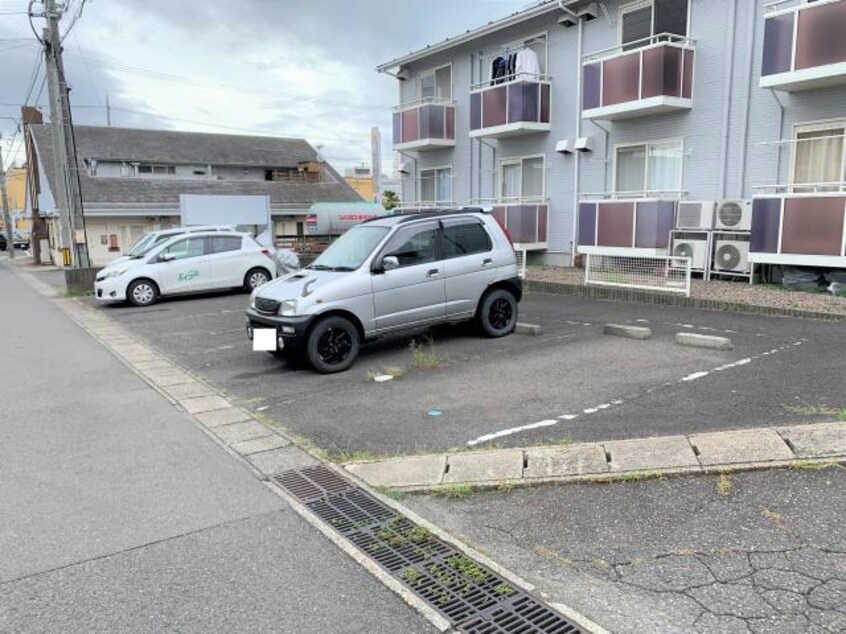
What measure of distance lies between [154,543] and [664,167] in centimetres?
1366

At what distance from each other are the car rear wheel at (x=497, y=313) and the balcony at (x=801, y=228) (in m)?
5.19

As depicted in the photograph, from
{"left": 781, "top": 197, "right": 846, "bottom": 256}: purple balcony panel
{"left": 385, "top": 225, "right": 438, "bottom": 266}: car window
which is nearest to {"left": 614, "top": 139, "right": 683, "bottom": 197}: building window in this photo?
{"left": 781, "top": 197, "right": 846, "bottom": 256}: purple balcony panel

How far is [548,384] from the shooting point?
258 inches

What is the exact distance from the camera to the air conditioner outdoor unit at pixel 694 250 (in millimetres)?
12922

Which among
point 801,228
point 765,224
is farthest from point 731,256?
point 801,228

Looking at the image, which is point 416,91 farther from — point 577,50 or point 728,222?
point 728,222

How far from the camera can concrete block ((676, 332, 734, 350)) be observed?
25.1 feet

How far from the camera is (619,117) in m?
14.8

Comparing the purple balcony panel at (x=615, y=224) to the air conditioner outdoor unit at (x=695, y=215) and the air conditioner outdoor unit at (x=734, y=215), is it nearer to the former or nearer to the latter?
the air conditioner outdoor unit at (x=695, y=215)

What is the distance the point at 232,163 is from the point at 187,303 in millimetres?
26985

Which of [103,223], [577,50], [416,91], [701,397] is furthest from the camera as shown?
[103,223]

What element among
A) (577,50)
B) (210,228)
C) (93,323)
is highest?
(577,50)

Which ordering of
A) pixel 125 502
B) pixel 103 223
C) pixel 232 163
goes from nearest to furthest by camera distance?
pixel 125 502, pixel 103 223, pixel 232 163

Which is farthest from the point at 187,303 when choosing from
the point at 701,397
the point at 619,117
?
the point at 701,397
